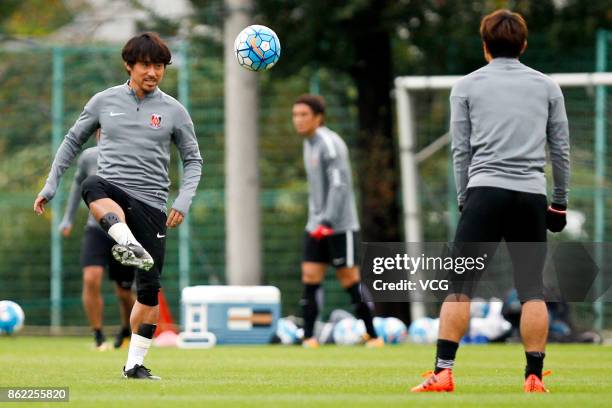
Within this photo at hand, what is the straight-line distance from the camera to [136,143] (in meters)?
9.03

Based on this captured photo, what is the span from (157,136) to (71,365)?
2.65 m

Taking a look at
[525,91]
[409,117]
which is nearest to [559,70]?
[409,117]

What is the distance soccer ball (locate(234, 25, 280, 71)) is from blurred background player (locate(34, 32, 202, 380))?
66.0 inches

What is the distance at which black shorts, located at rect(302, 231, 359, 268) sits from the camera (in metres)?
14.3

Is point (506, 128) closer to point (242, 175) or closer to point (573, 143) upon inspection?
point (573, 143)

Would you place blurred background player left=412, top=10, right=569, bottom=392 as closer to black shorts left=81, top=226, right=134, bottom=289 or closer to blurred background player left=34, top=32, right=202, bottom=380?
blurred background player left=34, top=32, right=202, bottom=380

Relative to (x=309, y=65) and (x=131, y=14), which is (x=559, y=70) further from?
(x=131, y=14)

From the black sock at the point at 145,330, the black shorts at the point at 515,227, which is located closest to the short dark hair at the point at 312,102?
the black sock at the point at 145,330

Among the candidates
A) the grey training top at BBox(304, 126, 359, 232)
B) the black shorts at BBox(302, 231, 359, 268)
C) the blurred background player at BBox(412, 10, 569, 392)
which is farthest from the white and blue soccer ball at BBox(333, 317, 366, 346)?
the blurred background player at BBox(412, 10, 569, 392)

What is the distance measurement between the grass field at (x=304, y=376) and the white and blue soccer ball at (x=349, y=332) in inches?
42.4

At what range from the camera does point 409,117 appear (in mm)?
17266

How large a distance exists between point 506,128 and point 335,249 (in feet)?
21.7

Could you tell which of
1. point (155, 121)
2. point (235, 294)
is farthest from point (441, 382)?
point (235, 294)

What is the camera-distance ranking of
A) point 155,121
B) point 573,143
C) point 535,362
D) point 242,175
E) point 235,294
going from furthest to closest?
1. point 242,175
2. point 573,143
3. point 235,294
4. point 155,121
5. point 535,362
